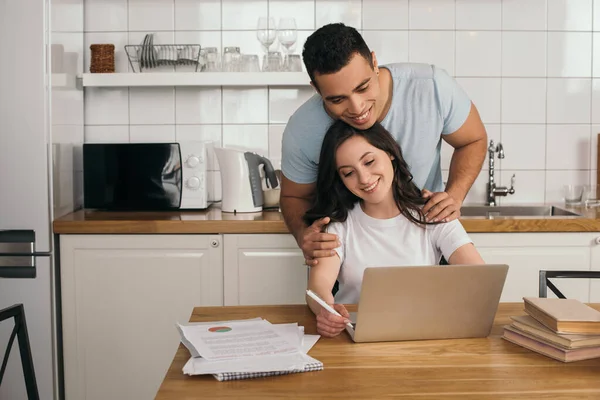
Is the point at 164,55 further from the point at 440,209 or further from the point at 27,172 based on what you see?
the point at 440,209

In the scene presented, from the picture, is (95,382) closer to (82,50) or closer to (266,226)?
(266,226)

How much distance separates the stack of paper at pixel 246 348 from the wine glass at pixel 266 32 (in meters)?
1.70

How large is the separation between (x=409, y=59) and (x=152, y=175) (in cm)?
118

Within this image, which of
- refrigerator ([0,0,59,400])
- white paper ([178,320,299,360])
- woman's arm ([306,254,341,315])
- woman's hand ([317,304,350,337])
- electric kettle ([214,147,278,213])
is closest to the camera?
white paper ([178,320,299,360])

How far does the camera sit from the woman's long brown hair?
197 centimetres

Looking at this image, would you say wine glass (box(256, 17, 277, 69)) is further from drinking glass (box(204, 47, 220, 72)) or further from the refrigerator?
the refrigerator

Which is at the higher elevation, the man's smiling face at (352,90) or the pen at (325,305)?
the man's smiling face at (352,90)

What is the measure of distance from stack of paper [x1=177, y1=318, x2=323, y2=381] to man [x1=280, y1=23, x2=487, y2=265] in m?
0.41

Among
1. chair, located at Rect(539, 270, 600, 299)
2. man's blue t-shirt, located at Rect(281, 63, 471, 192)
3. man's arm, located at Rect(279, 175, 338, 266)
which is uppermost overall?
man's blue t-shirt, located at Rect(281, 63, 471, 192)

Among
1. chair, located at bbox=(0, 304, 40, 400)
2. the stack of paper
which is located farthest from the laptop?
chair, located at bbox=(0, 304, 40, 400)

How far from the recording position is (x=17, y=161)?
2678 millimetres

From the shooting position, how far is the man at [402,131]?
1.88 metres

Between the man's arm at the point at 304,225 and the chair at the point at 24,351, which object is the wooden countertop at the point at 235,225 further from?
the chair at the point at 24,351

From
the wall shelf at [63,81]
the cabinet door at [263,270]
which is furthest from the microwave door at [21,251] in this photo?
the cabinet door at [263,270]
